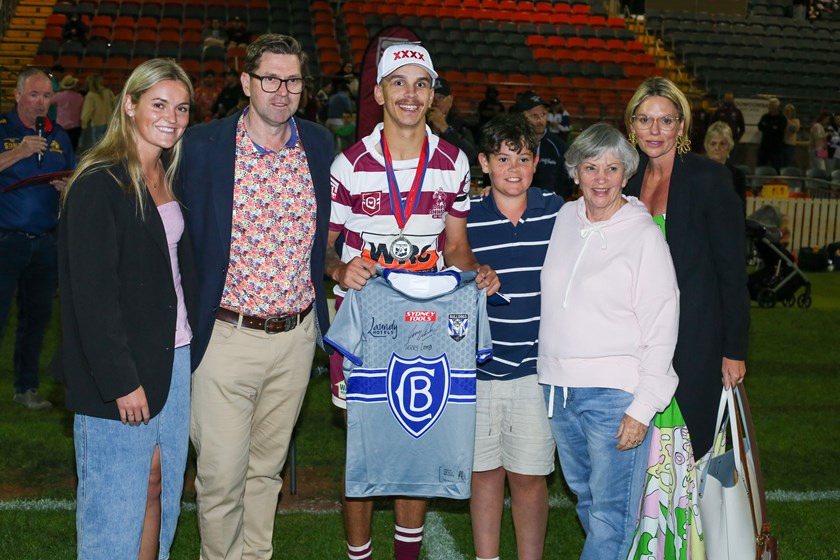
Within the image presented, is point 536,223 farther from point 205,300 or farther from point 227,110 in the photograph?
point 227,110

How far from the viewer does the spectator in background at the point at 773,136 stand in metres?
20.1

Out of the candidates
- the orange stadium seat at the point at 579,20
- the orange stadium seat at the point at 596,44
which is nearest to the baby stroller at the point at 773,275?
the orange stadium seat at the point at 596,44

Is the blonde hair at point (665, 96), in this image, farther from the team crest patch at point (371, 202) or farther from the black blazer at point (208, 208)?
the black blazer at point (208, 208)

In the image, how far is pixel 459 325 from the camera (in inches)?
147

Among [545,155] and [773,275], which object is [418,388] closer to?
[545,155]

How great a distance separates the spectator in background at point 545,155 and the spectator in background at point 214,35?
13190 mm

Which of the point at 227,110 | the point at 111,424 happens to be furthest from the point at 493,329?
the point at 227,110

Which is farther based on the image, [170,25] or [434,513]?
[170,25]

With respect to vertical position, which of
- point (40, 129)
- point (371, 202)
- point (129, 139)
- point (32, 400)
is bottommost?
point (32, 400)

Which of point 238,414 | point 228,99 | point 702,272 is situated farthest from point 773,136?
point 238,414

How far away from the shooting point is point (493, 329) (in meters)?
3.87

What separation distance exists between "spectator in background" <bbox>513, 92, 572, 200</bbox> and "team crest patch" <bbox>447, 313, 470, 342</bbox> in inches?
160

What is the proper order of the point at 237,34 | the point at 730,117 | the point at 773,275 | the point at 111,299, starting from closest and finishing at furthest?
the point at 111,299, the point at 773,275, the point at 730,117, the point at 237,34

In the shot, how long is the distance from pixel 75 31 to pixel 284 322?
19368mm
